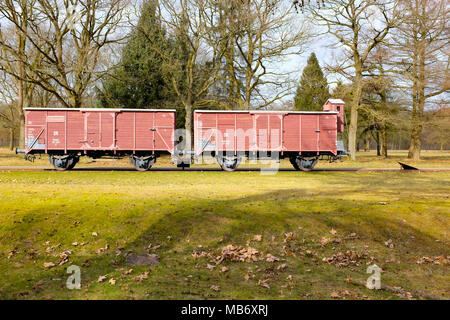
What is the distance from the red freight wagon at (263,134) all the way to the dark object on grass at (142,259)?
554 inches

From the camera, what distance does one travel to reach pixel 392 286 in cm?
574

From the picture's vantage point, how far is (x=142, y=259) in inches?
264

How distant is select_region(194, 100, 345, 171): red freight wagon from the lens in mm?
20844

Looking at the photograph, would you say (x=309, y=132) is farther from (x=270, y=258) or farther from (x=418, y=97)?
(x=418, y=97)

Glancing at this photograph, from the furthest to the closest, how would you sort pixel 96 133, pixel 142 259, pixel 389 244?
pixel 96 133
pixel 389 244
pixel 142 259

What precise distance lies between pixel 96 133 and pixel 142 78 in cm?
1418

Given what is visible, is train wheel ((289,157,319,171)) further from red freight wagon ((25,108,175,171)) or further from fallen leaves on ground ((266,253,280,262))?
fallen leaves on ground ((266,253,280,262))

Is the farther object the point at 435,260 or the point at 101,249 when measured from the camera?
the point at 101,249

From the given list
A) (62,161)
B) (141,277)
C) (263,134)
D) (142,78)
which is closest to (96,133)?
(62,161)

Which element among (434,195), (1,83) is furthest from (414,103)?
(1,83)

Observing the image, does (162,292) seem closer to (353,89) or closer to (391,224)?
(391,224)

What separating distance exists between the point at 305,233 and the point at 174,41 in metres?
32.1

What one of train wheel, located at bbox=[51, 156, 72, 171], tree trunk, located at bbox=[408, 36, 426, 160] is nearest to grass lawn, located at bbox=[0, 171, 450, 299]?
train wheel, located at bbox=[51, 156, 72, 171]
